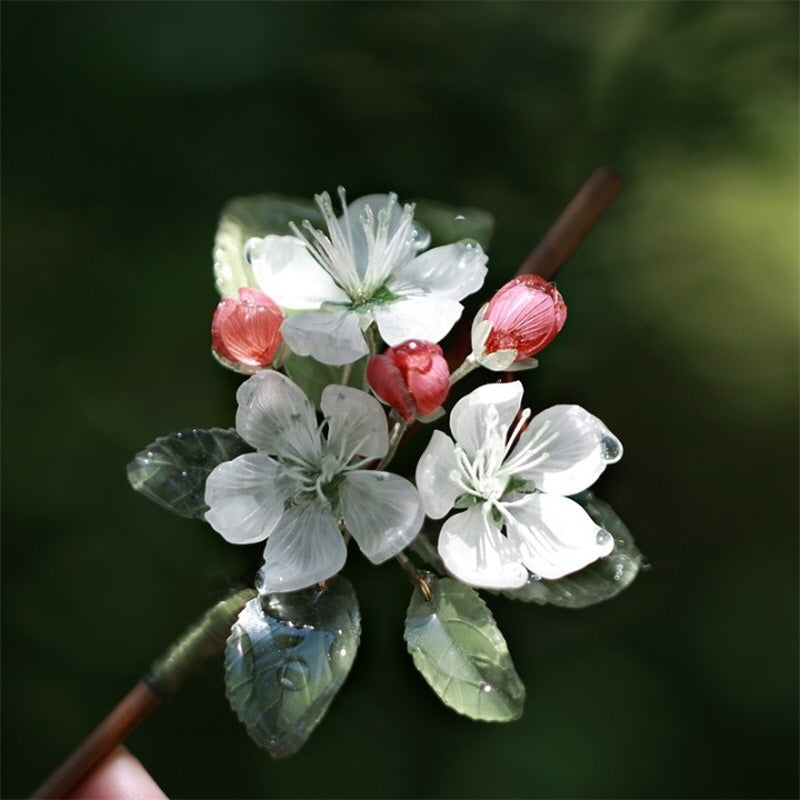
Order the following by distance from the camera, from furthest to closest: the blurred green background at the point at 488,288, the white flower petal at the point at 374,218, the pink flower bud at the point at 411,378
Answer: the blurred green background at the point at 488,288 → the white flower petal at the point at 374,218 → the pink flower bud at the point at 411,378

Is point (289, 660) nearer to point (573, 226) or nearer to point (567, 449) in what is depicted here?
point (567, 449)

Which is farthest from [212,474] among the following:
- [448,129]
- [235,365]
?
[448,129]

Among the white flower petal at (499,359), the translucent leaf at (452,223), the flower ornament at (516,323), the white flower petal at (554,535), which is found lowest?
the white flower petal at (554,535)

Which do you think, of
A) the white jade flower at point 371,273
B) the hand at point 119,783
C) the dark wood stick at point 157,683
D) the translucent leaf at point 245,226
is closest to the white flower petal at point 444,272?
the white jade flower at point 371,273

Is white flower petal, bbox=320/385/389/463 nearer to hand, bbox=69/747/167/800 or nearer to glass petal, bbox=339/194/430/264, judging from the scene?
glass petal, bbox=339/194/430/264

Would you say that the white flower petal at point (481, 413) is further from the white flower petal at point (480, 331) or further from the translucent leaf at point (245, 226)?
the translucent leaf at point (245, 226)

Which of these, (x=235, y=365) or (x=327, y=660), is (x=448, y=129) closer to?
(x=235, y=365)

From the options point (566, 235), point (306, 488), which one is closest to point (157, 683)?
point (306, 488)
